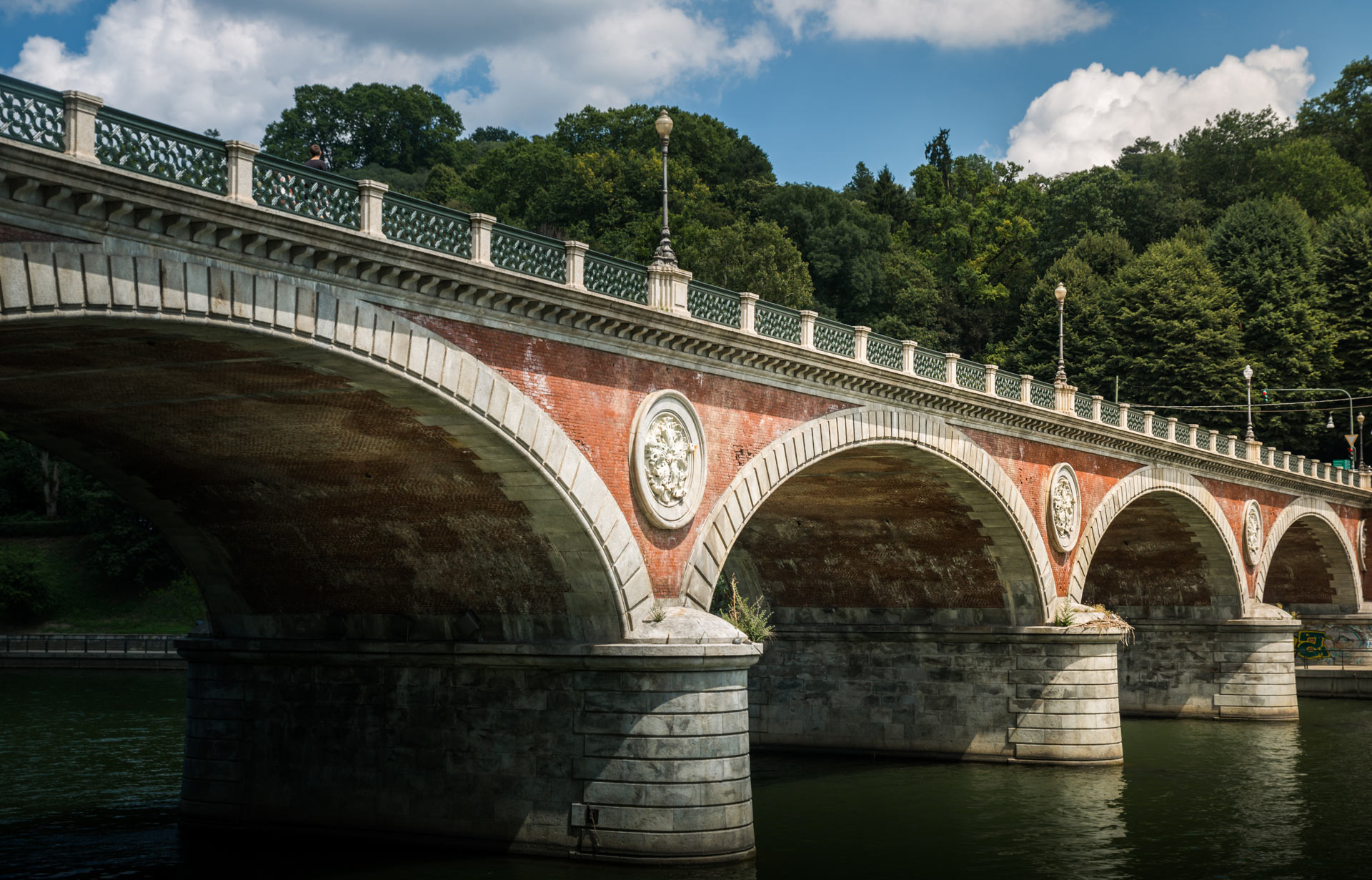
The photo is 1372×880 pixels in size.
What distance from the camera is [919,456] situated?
2902 cm

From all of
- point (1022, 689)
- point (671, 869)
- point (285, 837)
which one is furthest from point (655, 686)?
point (1022, 689)

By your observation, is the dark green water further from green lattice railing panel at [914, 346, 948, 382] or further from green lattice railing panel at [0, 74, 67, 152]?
green lattice railing panel at [0, 74, 67, 152]

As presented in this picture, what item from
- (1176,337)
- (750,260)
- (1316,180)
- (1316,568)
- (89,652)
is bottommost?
(89,652)

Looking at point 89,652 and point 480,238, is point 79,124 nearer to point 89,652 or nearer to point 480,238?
point 480,238

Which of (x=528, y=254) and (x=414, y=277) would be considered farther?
(x=528, y=254)

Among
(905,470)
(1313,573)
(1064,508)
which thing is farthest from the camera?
(1313,573)

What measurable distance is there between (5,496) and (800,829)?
5997 cm

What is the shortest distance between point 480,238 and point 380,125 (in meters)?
82.6

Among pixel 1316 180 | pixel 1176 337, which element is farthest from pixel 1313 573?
pixel 1316 180

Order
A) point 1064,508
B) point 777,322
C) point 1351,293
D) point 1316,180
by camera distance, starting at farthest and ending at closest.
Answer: point 1316,180 → point 1351,293 → point 1064,508 → point 777,322

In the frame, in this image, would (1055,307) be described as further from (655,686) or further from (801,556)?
(655,686)

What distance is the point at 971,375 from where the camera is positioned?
31172mm

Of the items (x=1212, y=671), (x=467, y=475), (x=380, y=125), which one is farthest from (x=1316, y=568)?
(x=380, y=125)

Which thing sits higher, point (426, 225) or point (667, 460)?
point (426, 225)
